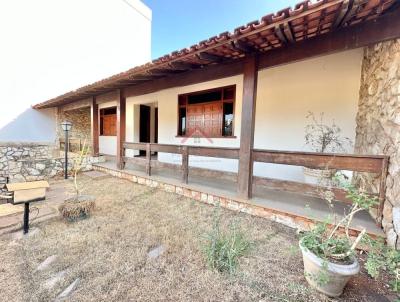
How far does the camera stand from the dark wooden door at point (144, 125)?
8.80 meters

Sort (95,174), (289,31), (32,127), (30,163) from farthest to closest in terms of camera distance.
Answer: (32,127)
(95,174)
(30,163)
(289,31)

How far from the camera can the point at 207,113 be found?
5922 mm

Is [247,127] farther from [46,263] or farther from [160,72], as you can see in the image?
[46,263]

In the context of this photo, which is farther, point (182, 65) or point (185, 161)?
point (185, 161)

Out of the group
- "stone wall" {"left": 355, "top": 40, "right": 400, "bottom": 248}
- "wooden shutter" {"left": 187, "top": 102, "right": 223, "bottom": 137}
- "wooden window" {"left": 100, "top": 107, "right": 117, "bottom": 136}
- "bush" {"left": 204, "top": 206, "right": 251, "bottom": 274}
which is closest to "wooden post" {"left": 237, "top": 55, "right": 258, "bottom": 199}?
"bush" {"left": 204, "top": 206, "right": 251, "bottom": 274}

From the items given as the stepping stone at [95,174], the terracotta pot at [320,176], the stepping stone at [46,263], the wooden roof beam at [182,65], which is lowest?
the stepping stone at [46,263]

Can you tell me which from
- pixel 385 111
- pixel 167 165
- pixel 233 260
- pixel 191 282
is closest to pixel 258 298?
pixel 233 260

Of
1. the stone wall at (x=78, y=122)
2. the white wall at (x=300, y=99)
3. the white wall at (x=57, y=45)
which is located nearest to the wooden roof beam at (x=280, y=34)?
the white wall at (x=300, y=99)

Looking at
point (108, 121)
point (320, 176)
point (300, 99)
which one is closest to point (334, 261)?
point (320, 176)

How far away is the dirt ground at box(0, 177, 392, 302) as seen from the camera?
1.80m

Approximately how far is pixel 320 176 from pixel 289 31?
95.3 inches

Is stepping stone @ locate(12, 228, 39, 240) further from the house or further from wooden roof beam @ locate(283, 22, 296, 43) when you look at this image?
wooden roof beam @ locate(283, 22, 296, 43)

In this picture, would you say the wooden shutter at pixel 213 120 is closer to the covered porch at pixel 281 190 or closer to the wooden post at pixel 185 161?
the covered porch at pixel 281 190

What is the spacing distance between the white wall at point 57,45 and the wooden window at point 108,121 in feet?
8.26
